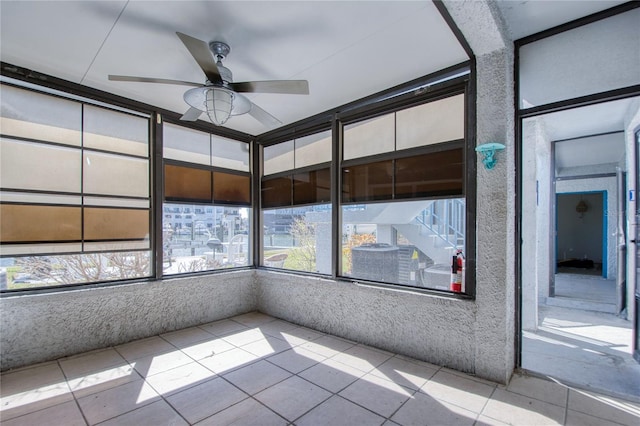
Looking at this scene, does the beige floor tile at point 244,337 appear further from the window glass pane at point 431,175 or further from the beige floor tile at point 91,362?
the window glass pane at point 431,175

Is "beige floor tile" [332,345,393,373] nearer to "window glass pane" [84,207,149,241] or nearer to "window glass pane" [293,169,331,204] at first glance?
"window glass pane" [293,169,331,204]

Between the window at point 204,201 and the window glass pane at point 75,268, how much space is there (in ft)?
1.10

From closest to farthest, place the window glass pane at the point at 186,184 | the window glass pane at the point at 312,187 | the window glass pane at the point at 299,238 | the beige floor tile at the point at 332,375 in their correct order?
the beige floor tile at the point at 332,375 → the window glass pane at the point at 186,184 → the window glass pane at the point at 312,187 → the window glass pane at the point at 299,238

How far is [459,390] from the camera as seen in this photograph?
8.05 feet

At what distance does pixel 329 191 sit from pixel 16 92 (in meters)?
3.38

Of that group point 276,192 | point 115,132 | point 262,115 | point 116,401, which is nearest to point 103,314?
point 116,401

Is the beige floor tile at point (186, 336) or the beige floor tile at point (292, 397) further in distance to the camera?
the beige floor tile at point (186, 336)

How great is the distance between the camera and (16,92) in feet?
9.75

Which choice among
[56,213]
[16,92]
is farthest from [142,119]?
[56,213]

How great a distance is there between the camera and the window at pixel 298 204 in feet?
13.7

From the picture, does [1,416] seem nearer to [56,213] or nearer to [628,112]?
[56,213]

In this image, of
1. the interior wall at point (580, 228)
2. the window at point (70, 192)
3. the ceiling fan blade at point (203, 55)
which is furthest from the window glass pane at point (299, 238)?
the interior wall at point (580, 228)

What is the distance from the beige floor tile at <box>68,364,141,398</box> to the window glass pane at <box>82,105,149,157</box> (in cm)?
234

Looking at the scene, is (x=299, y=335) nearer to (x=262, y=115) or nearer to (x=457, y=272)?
(x=457, y=272)
